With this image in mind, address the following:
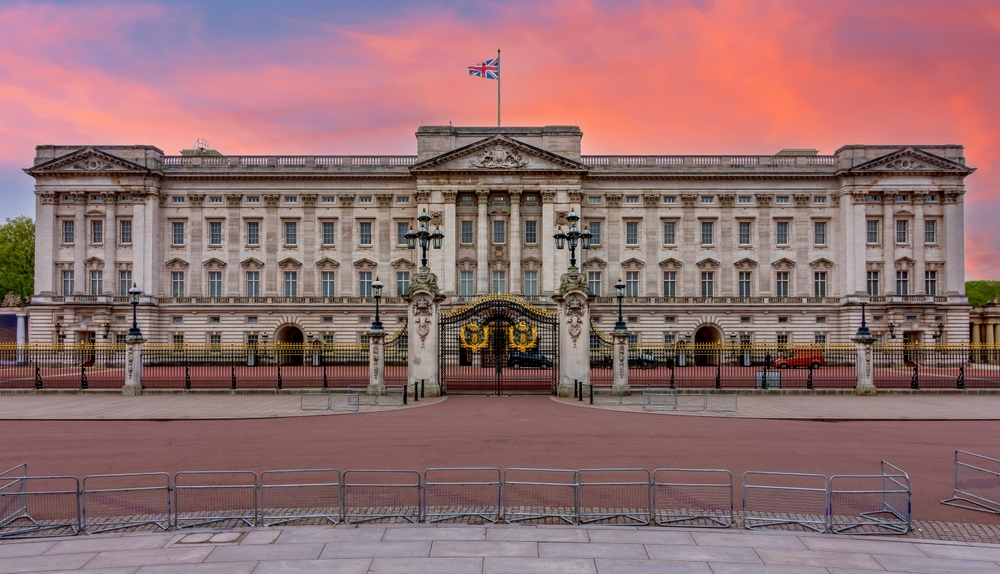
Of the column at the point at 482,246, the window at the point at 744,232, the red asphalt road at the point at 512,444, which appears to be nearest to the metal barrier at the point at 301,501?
the red asphalt road at the point at 512,444

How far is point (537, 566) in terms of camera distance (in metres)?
8.10

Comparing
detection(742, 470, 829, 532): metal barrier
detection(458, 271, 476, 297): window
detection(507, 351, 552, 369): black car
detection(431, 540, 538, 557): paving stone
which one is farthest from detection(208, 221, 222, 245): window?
detection(742, 470, 829, 532): metal barrier

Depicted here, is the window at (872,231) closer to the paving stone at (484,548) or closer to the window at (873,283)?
the window at (873,283)

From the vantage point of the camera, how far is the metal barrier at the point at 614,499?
9766 mm

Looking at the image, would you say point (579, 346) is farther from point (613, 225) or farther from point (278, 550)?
point (613, 225)

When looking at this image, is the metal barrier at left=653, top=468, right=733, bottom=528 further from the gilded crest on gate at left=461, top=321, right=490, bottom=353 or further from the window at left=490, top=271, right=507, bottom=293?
the window at left=490, top=271, right=507, bottom=293

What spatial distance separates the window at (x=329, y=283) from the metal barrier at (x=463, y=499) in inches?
1807

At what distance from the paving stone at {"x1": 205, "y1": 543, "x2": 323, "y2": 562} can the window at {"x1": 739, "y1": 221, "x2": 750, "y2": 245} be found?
5406cm

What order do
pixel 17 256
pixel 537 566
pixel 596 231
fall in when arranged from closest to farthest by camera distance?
pixel 537 566 < pixel 596 231 < pixel 17 256

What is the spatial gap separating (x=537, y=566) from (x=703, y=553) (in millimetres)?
2365

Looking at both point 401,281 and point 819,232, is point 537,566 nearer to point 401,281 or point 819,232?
point 401,281

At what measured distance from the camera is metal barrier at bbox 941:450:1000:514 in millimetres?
10633

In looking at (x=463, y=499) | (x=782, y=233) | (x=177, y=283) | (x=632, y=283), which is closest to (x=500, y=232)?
(x=632, y=283)

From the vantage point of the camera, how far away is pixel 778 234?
184ft
